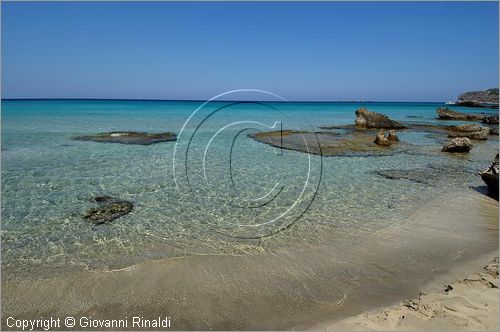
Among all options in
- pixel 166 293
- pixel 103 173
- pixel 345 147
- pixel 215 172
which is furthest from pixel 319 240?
pixel 345 147

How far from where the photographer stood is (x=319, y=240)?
8.06 meters

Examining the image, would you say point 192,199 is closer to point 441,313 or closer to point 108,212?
point 108,212

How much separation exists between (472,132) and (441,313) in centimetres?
3462

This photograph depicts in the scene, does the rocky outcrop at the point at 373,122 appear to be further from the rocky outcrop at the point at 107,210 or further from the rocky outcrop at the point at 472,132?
the rocky outcrop at the point at 107,210

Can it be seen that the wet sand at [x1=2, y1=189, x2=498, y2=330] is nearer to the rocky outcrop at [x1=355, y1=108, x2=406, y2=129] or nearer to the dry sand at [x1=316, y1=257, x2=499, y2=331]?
the dry sand at [x1=316, y1=257, x2=499, y2=331]

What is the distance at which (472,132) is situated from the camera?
33188 mm

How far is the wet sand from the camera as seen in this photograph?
17.4 feet

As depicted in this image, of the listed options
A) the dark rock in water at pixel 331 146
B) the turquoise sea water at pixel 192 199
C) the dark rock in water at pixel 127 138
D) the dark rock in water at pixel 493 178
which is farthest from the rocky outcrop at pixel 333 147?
the dark rock in water at pixel 493 178

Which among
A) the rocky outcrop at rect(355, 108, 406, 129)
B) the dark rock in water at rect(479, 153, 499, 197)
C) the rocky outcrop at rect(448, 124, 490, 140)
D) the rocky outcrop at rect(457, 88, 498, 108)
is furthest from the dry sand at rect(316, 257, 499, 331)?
the rocky outcrop at rect(457, 88, 498, 108)

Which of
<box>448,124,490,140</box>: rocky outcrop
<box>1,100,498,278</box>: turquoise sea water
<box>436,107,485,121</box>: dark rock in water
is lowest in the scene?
<box>1,100,498,278</box>: turquoise sea water

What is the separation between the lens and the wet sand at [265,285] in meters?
5.31

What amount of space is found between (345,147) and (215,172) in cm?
1146

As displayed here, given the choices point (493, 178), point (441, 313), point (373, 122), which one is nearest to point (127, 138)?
point (493, 178)

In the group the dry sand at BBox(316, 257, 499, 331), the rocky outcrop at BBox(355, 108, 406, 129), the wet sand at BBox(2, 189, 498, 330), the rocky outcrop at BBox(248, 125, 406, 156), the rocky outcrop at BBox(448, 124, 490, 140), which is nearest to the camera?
the dry sand at BBox(316, 257, 499, 331)
